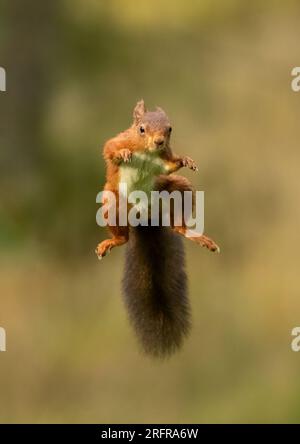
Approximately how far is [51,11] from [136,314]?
3.71m

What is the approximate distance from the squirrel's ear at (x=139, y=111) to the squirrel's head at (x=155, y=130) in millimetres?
18

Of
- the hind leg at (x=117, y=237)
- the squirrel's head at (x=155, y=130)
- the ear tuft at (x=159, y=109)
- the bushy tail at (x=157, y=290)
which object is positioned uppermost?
the ear tuft at (x=159, y=109)

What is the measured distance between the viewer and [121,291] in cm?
113

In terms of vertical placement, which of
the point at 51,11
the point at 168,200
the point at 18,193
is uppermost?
the point at 51,11

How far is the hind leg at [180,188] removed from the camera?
3.10 feet

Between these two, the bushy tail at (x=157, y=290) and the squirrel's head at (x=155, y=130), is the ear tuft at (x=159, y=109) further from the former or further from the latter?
the bushy tail at (x=157, y=290)

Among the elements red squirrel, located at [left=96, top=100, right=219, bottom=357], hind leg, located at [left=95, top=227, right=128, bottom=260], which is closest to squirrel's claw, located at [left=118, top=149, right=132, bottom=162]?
red squirrel, located at [left=96, top=100, right=219, bottom=357]

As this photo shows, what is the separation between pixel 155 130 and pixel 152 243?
6.3 inches

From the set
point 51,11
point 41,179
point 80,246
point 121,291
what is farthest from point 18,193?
point 121,291

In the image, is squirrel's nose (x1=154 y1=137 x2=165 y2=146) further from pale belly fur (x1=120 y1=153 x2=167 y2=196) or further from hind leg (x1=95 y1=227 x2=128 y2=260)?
hind leg (x1=95 y1=227 x2=128 y2=260)

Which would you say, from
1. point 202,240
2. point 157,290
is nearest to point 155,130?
point 202,240

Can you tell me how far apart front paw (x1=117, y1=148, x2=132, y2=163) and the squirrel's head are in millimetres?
24

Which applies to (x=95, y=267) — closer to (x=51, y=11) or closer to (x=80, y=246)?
(x=80, y=246)

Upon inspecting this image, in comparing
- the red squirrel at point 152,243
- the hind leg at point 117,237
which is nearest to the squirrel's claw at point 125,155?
the red squirrel at point 152,243
